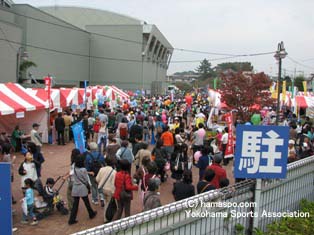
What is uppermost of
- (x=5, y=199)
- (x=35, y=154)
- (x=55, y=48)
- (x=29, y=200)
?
(x=55, y=48)

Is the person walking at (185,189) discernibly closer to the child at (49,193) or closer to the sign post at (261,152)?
the sign post at (261,152)

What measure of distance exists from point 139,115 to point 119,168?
9340mm

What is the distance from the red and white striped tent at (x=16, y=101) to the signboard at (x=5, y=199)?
8106mm

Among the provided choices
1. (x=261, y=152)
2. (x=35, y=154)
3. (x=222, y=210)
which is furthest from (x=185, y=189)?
(x=35, y=154)

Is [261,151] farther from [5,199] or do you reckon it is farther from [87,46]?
[87,46]

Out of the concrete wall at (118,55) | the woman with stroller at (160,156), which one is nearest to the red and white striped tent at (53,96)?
the woman with stroller at (160,156)

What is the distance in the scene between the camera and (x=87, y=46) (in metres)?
51.0

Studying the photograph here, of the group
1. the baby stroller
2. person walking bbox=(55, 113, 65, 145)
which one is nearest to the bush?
the baby stroller

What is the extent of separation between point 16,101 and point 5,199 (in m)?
9.57

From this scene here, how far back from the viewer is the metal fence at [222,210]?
2.91 metres

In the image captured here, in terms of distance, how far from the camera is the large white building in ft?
125

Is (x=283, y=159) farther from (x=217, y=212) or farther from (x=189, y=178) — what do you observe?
(x=189, y=178)

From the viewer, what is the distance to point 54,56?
42.8 metres

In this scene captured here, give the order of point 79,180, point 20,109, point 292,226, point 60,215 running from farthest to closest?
point 20,109, point 60,215, point 79,180, point 292,226
